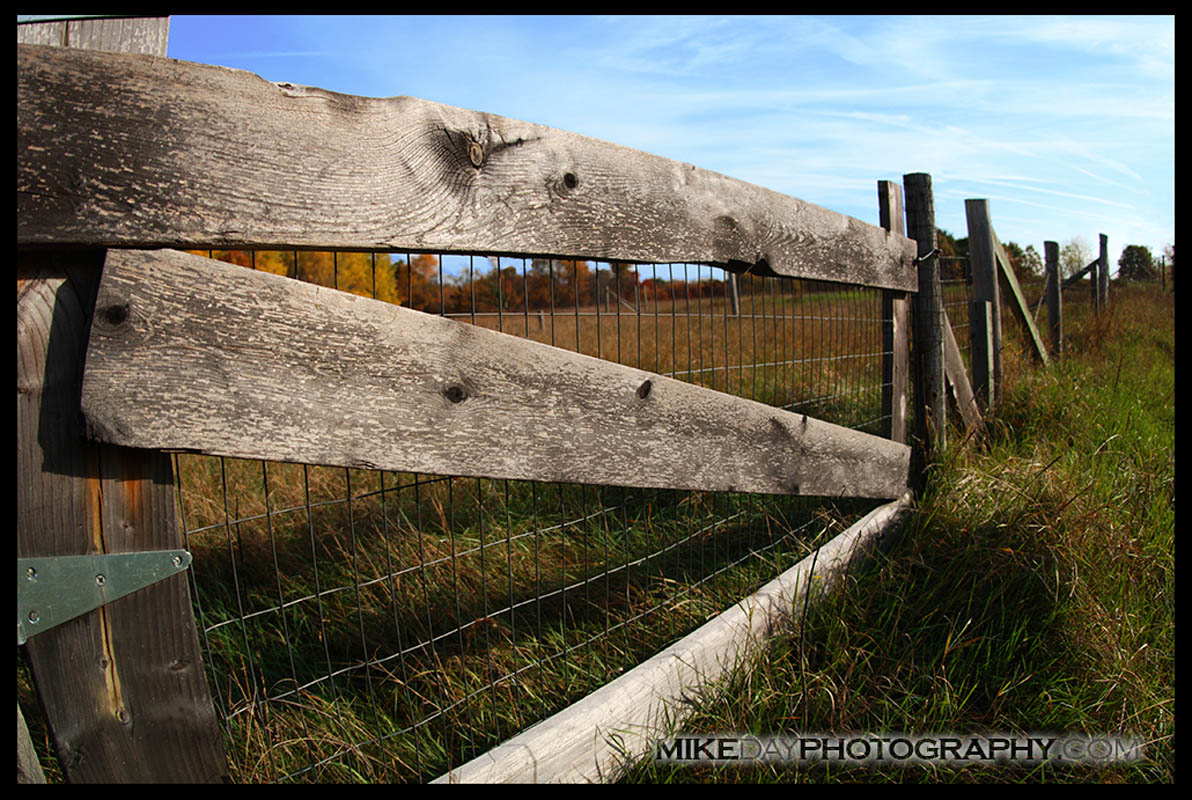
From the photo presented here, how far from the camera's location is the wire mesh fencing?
77.3 inches

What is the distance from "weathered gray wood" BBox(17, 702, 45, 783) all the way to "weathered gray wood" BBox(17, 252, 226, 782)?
39mm

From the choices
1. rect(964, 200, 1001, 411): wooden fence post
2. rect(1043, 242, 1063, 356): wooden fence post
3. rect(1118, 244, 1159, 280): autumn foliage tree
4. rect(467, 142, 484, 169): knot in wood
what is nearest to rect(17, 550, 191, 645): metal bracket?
rect(467, 142, 484, 169): knot in wood

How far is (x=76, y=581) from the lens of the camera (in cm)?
127

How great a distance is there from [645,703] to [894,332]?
2122 millimetres

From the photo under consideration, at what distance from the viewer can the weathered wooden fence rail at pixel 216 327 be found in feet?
3.96

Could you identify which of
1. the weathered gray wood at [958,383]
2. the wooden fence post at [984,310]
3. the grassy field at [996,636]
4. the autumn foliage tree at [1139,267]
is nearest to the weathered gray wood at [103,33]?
the grassy field at [996,636]

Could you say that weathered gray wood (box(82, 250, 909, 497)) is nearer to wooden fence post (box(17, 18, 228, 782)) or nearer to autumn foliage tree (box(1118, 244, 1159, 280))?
wooden fence post (box(17, 18, 228, 782))

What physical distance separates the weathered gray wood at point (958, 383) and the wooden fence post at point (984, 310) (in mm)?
387

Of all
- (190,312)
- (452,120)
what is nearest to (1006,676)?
(452,120)

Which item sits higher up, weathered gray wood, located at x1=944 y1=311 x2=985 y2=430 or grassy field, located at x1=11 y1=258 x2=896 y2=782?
weathered gray wood, located at x1=944 y1=311 x2=985 y2=430

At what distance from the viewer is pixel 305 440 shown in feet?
4.69

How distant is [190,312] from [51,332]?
8.0 inches

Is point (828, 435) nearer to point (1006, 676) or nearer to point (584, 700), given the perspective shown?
point (1006, 676)

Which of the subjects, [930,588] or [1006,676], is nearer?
[1006,676]
